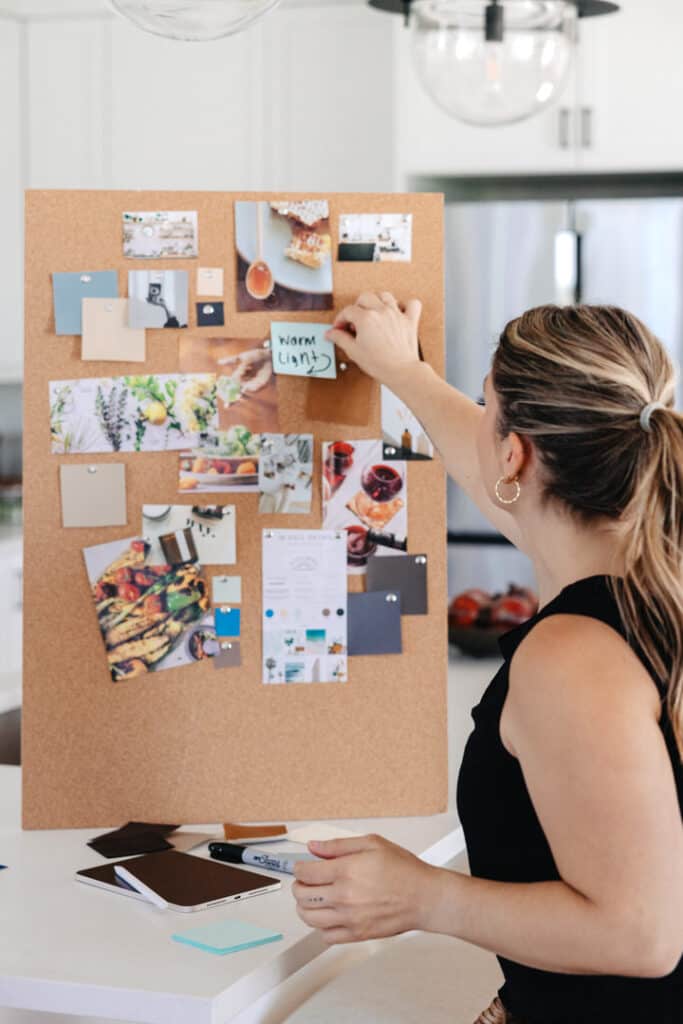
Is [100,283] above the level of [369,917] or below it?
above

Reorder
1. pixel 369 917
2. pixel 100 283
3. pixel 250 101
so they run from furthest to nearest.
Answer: pixel 250 101
pixel 100 283
pixel 369 917

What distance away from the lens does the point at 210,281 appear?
1.45 meters

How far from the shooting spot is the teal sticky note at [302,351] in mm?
1454

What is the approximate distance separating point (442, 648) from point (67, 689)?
42 cm

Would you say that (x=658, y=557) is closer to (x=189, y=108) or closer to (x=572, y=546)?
(x=572, y=546)

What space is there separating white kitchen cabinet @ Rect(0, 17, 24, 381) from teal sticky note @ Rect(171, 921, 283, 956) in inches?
126

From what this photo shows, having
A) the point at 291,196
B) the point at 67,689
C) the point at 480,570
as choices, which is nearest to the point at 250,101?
the point at 480,570

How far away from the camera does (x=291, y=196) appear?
1463mm

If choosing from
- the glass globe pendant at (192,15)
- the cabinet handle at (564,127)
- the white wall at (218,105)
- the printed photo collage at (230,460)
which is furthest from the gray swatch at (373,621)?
the white wall at (218,105)

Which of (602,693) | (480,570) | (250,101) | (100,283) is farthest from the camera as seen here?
(250,101)

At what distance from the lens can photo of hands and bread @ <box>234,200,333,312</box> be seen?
4.76 ft

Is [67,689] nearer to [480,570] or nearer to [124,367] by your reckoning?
[124,367]

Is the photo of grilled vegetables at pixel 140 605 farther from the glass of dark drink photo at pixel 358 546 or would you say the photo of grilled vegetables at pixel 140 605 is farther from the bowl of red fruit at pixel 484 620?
the bowl of red fruit at pixel 484 620

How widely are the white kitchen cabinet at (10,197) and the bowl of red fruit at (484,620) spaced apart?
2.31 m
